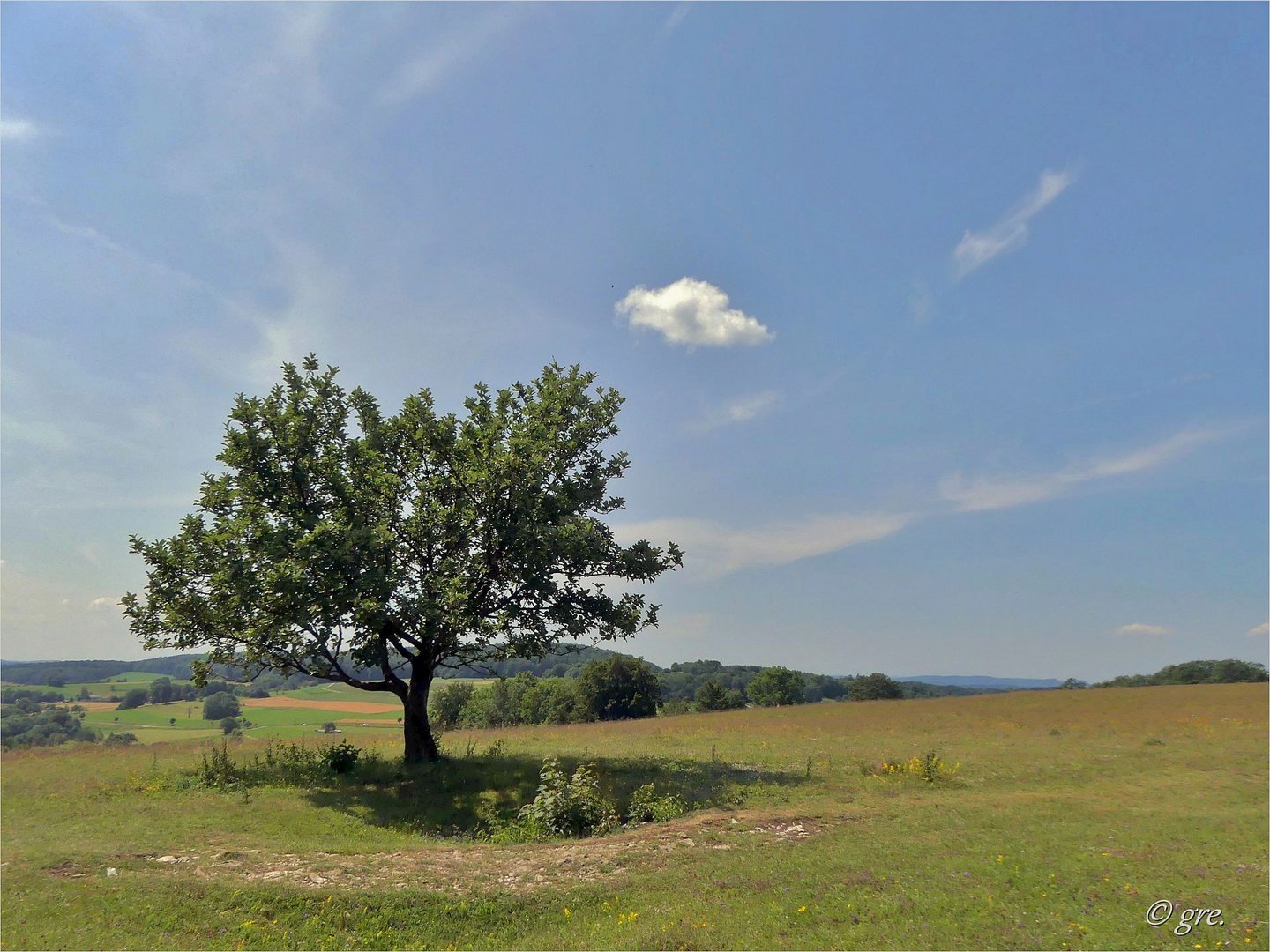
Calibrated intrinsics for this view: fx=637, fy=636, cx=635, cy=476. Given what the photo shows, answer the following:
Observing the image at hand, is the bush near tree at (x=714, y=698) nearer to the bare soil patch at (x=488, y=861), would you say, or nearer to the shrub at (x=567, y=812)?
the shrub at (x=567, y=812)

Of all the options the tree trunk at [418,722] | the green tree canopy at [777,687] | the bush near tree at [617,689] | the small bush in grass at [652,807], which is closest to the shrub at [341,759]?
the tree trunk at [418,722]

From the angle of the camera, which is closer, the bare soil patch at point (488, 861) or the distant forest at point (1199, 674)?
the bare soil patch at point (488, 861)

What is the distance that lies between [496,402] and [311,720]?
7394 cm

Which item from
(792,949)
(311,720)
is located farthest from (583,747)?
(311,720)

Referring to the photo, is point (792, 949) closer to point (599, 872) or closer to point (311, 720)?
point (599, 872)

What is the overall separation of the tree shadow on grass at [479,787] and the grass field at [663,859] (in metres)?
0.14

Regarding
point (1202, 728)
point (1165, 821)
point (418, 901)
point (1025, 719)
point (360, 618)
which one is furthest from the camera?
point (1025, 719)

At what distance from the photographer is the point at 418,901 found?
44.7 feet

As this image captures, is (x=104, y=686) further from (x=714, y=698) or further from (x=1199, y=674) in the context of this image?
(x=1199, y=674)

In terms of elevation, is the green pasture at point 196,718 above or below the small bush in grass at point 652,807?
below

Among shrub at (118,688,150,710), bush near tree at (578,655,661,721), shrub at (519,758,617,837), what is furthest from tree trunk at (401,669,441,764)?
shrub at (118,688,150,710)

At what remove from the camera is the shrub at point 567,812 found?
65.8 feet

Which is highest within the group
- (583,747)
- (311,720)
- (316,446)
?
(316,446)

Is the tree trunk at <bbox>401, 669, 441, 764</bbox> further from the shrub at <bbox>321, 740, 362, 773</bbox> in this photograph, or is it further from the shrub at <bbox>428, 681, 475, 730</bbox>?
the shrub at <bbox>428, 681, 475, 730</bbox>
